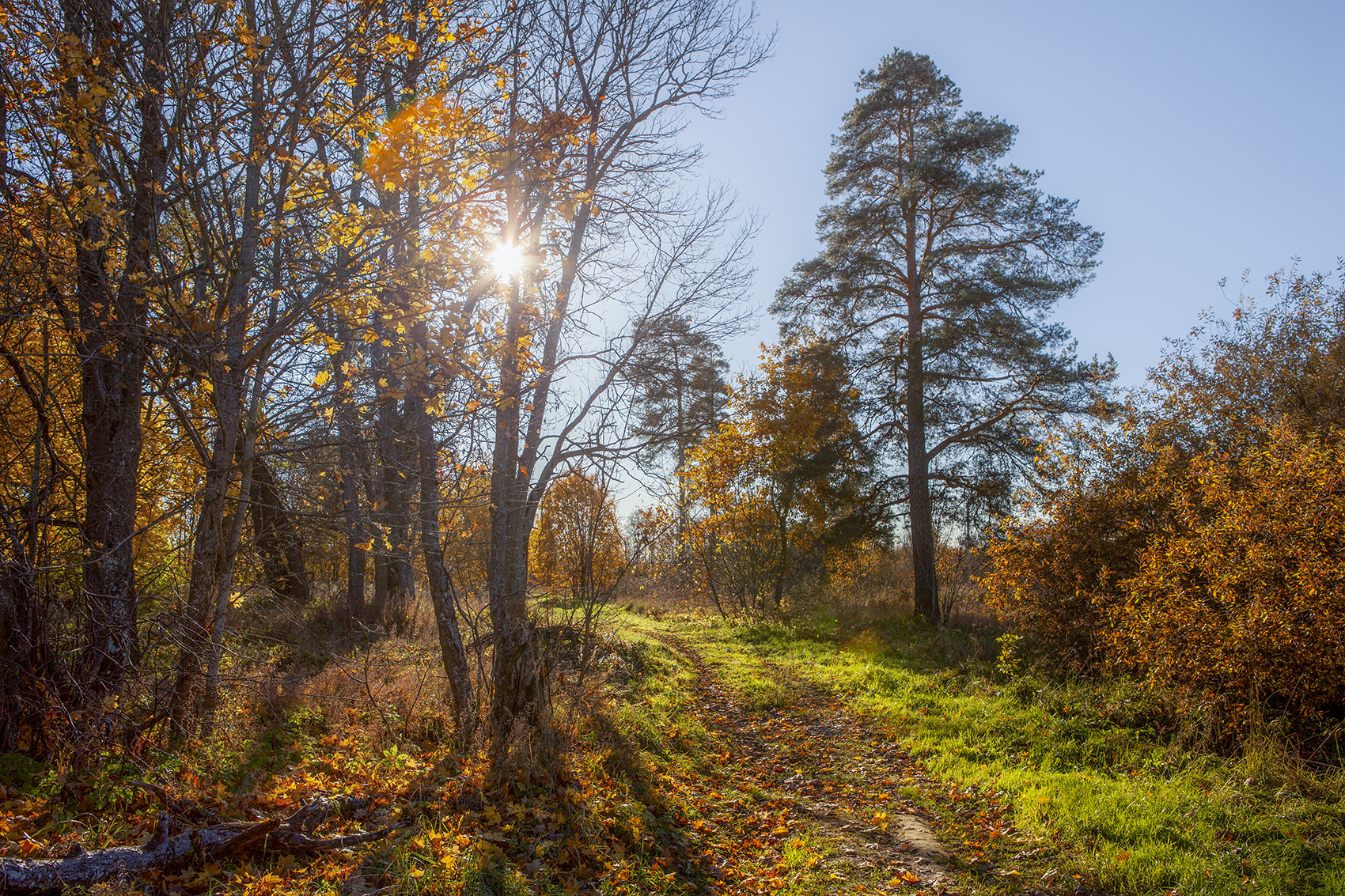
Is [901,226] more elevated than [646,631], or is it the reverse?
[901,226]

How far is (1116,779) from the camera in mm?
5859

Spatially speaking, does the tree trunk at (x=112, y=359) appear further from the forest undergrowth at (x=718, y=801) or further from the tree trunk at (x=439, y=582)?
the tree trunk at (x=439, y=582)

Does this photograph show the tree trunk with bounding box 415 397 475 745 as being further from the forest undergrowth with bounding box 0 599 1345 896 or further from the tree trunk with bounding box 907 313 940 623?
the tree trunk with bounding box 907 313 940 623

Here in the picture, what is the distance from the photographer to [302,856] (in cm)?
391

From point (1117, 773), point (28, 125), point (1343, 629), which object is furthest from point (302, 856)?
point (1343, 629)

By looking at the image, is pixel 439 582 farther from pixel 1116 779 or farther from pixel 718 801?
pixel 1116 779

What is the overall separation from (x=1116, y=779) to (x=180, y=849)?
277 inches

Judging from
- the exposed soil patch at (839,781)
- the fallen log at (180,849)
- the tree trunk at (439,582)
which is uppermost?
the tree trunk at (439,582)

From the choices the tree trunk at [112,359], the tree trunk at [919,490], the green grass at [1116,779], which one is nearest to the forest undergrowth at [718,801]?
the green grass at [1116,779]

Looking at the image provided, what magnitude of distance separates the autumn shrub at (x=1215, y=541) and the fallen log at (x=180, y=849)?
722cm

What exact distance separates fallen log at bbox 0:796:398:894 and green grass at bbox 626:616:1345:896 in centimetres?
503

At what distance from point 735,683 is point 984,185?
11892 millimetres

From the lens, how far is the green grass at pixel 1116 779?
426 cm

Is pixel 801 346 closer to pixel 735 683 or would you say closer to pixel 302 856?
pixel 735 683
